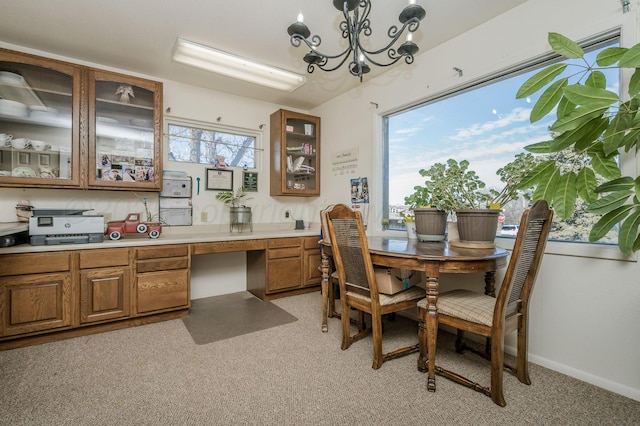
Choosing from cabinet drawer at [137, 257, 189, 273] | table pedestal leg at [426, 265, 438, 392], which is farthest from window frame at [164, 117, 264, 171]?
table pedestal leg at [426, 265, 438, 392]

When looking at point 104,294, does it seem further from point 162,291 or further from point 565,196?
point 565,196

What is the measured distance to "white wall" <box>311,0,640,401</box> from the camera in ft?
5.58

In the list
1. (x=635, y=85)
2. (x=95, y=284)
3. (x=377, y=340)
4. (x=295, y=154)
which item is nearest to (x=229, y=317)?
(x=95, y=284)

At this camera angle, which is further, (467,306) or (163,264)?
(163,264)

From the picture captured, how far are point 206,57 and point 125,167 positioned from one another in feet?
4.27

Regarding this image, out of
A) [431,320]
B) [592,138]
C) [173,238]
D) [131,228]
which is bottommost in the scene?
[431,320]

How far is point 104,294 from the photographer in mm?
2492

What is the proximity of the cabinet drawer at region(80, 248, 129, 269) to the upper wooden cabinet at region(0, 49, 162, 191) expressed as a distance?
637 millimetres

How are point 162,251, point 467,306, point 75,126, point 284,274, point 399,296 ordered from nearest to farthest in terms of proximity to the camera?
point 467,306, point 399,296, point 75,126, point 162,251, point 284,274

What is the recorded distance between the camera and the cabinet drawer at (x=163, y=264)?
2.65 metres

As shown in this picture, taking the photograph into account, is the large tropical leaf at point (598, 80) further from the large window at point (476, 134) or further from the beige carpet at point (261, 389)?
the beige carpet at point (261, 389)

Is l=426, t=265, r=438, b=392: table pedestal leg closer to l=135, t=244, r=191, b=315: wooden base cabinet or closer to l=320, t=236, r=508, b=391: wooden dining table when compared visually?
l=320, t=236, r=508, b=391: wooden dining table

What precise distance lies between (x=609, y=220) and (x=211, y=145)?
144 inches

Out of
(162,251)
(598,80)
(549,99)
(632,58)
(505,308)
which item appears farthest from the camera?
(162,251)
